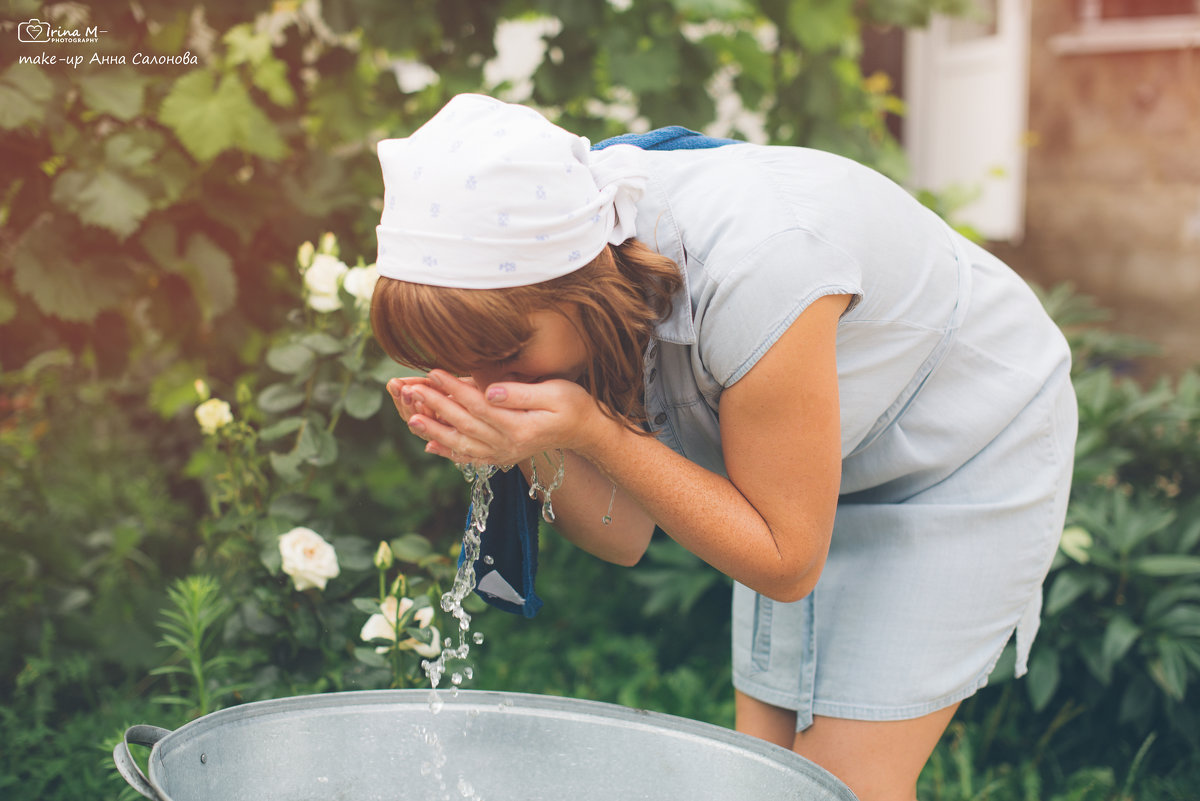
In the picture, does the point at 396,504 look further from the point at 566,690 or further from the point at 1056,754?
the point at 1056,754

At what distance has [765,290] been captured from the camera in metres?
1.00

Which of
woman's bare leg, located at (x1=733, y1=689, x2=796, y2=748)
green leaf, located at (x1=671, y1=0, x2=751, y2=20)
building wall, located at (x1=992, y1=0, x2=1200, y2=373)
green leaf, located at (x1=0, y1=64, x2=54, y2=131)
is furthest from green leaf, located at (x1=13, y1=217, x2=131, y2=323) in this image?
building wall, located at (x1=992, y1=0, x2=1200, y2=373)

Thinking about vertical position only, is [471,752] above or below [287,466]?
below

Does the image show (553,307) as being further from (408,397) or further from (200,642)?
(200,642)

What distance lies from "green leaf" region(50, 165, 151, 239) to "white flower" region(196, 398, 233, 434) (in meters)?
0.44

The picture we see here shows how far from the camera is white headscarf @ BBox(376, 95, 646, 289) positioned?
3.10 feet

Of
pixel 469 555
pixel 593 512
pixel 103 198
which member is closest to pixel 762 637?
pixel 593 512

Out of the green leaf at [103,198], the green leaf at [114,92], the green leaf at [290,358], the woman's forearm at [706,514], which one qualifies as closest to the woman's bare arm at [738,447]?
the woman's forearm at [706,514]

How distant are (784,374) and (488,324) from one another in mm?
287

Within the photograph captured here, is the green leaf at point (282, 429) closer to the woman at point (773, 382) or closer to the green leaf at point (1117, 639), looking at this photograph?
the woman at point (773, 382)

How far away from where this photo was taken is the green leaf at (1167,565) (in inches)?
82.5

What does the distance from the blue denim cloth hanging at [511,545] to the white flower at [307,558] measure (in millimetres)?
338

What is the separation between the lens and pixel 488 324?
3.19ft

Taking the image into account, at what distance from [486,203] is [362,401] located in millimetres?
927
